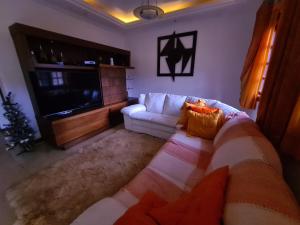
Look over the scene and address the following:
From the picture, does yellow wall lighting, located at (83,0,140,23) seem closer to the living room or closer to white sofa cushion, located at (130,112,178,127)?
the living room

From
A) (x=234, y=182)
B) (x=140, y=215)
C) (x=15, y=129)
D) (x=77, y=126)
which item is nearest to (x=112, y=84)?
(x=77, y=126)

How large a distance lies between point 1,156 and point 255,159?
10.4 ft

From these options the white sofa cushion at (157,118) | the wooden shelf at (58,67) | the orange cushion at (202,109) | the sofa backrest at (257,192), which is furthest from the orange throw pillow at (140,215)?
the wooden shelf at (58,67)

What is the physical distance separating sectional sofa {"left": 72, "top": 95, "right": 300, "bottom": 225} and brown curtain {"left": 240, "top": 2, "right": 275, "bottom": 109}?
0.99m

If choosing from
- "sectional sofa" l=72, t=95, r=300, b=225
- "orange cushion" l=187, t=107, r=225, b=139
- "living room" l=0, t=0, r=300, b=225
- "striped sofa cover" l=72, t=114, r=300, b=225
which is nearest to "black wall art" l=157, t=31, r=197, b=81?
"living room" l=0, t=0, r=300, b=225

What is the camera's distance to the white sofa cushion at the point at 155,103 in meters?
2.98

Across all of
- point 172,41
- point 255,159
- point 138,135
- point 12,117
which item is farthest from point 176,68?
point 12,117

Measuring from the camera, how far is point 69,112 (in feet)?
8.37

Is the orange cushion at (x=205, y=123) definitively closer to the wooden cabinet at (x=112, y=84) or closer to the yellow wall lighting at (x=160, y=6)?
the wooden cabinet at (x=112, y=84)

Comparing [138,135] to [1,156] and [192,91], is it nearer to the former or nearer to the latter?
[192,91]

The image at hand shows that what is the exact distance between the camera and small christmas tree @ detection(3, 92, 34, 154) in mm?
2072

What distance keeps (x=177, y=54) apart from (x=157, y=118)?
6.06 ft

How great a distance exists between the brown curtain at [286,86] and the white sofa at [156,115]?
1404 millimetres

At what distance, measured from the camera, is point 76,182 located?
1.65m
